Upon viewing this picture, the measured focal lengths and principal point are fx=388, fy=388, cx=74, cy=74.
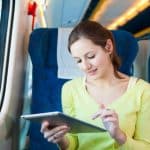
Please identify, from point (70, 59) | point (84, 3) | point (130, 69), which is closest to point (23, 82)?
point (70, 59)

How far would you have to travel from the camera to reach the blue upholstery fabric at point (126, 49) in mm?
2145

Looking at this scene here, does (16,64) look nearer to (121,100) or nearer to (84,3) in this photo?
(121,100)

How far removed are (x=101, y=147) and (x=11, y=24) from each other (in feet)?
3.31

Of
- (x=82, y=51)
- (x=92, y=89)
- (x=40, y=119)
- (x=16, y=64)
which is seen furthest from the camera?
(x=16, y=64)

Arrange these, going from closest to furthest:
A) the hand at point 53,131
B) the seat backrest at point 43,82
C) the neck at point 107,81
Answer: the hand at point 53,131
the neck at point 107,81
the seat backrest at point 43,82

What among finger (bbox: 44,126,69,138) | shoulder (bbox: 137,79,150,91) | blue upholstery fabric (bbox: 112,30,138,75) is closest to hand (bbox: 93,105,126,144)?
Result: finger (bbox: 44,126,69,138)

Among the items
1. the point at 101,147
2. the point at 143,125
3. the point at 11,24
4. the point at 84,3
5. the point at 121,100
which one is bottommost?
the point at 101,147

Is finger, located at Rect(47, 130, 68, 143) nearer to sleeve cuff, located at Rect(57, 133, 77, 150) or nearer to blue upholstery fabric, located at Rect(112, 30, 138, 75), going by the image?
sleeve cuff, located at Rect(57, 133, 77, 150)

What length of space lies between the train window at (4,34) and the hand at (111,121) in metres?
0.91

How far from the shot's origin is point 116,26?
6848 mm

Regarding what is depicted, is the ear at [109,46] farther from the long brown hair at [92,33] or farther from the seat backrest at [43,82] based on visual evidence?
the seat backrest at [43,82]

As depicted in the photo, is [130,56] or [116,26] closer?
[130,56]

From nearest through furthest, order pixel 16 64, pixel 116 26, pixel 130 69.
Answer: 1. pixel 130 69
2. pixel 16 64
3. pixel 116 26

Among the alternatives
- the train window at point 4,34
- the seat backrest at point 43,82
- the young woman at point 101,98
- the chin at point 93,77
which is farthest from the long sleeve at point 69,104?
the train window at point 4,34
